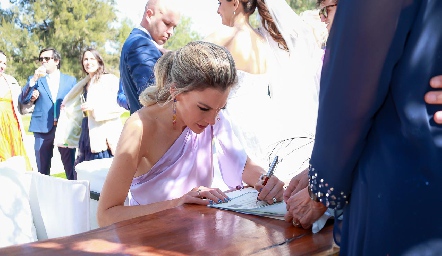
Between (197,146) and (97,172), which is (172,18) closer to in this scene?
(97,172)

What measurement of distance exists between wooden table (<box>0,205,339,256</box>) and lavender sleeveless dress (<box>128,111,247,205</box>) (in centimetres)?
58

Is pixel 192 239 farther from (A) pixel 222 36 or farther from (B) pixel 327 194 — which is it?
(A) pixel 222 36

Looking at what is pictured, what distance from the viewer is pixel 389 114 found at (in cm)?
106

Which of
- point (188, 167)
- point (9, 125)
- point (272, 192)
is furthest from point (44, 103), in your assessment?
point (272, 192)

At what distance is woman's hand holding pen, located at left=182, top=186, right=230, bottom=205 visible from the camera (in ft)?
6.20

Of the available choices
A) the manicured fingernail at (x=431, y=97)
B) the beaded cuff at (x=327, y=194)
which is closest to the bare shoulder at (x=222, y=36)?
the beaded cuff at (x=327, y=194)

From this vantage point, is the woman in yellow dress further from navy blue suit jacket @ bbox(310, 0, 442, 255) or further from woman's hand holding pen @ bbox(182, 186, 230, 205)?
navy blue suit jacket @ bbox(310, 0, 442, 255)

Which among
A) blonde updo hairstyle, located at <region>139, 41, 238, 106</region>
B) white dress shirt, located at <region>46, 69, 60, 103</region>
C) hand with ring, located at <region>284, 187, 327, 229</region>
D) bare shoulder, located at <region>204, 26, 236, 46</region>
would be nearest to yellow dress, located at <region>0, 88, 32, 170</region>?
white dress shirt, located at <region>46, 69, 60, 103</region>

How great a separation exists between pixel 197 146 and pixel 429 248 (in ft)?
4.95

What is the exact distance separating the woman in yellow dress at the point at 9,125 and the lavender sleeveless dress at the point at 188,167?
3.72 m

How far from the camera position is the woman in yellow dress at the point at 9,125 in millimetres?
5701

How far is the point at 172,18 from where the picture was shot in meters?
3.69

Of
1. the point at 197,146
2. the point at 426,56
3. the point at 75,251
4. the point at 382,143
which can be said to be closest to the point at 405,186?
the point at 382,143

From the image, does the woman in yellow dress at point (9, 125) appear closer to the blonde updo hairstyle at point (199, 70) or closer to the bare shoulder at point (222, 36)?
the bare shoulder at point (222, 36)
